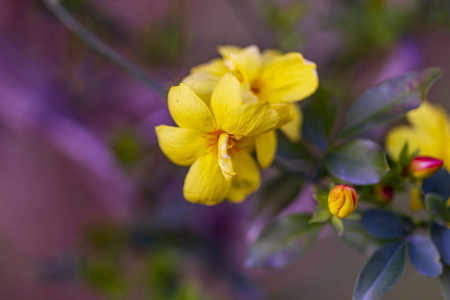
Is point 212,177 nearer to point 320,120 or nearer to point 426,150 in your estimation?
point 320,120

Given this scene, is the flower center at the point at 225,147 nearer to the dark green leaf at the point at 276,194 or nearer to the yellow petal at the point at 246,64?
the yellow petal at the point at 246,64

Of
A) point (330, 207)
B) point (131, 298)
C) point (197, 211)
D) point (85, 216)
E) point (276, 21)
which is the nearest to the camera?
point (330, 207)

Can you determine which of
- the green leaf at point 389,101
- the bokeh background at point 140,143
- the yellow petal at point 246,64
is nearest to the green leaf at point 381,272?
→ the green leaf at point 389,101

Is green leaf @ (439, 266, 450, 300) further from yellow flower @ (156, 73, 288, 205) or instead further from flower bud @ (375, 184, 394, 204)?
yellow flower @ (156, 73, 288, 205)

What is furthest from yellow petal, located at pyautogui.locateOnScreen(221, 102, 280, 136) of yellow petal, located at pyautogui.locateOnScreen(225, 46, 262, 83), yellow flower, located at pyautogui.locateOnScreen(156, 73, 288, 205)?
yellow petal, located at pyautogui.locateOnScreen(225, 46, 262, 83)

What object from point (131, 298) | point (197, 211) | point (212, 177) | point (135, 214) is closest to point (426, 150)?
point (212, 177)
